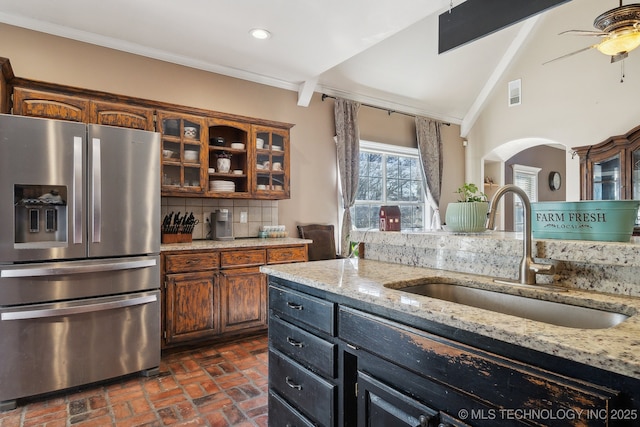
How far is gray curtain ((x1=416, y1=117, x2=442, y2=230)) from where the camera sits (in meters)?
5.68

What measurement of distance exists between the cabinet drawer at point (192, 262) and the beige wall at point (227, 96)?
1.25 metres

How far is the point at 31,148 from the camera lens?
2346 mm

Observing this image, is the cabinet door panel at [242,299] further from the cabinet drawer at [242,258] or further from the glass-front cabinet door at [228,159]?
the glass-front cabinet door at [228,159]

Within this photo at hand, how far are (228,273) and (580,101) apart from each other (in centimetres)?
519

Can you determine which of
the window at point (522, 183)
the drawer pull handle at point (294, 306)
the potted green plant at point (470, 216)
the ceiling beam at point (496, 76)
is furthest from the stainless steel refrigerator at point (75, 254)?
the window at point (522, 183)

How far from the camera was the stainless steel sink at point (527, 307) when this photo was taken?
113 cm

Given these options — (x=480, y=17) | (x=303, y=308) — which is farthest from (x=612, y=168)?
(x=303, y=308)

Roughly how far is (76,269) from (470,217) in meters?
2.49

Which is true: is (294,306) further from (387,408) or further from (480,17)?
(480,17)

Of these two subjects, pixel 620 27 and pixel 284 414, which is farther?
pixel 620 27

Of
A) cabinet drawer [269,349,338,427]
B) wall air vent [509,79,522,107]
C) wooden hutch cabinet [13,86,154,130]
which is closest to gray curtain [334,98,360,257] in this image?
wooden hutch cabinet [13,86,154,130]

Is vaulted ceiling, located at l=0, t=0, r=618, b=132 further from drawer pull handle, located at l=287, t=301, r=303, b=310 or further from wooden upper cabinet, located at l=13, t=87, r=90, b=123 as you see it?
drawer pull handle, located at l=287, t=301, r=303, b=310

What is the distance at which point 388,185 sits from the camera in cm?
544
